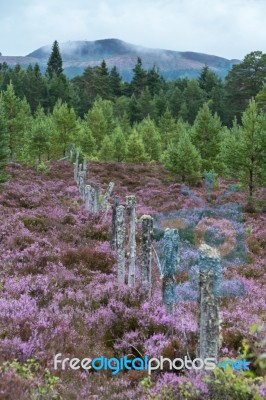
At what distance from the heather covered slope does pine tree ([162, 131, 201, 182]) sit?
16.3 m

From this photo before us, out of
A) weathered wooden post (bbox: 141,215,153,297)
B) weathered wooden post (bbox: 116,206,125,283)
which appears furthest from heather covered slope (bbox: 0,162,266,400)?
weathered wooden post (bbox: 141,215,153,297)

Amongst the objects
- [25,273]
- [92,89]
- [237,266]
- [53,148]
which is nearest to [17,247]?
[25,273]

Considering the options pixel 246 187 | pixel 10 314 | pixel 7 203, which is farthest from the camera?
pixel 246 187

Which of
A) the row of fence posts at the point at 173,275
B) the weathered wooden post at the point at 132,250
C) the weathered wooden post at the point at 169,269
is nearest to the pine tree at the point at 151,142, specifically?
the row of fence posts at the point at 173,275

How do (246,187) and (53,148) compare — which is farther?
(53,148)

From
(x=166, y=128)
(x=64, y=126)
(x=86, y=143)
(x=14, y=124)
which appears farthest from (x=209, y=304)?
(x=166, y=128)

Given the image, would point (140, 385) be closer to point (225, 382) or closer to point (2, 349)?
point (225, 382)

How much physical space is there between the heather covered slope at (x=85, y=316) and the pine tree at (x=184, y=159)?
16.3 m

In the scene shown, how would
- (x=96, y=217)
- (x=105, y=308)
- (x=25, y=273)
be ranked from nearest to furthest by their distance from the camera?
(x=105, y=308)
(x=25, y=273)
(x=96, y=217)

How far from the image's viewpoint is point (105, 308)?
24.8 feet

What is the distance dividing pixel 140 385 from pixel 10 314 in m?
2.92

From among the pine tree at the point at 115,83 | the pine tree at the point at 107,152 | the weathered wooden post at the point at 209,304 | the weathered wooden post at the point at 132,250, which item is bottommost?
the pine tree at the point at 107,152

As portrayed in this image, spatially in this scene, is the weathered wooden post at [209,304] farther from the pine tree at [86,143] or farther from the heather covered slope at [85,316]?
the pine tree at [86,143]

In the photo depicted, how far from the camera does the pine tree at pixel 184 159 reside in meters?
32.8
